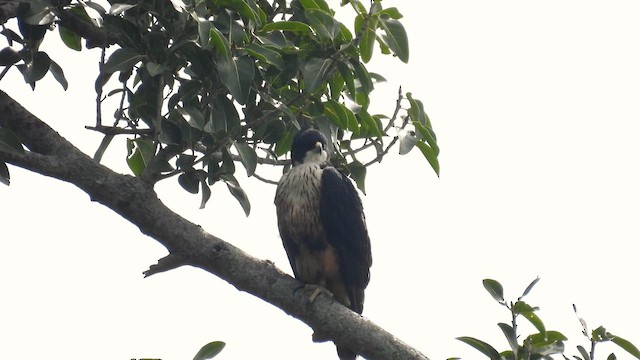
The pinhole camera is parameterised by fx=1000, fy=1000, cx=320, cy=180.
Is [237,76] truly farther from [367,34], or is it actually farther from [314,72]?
[367,34]

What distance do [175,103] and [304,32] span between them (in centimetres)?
57

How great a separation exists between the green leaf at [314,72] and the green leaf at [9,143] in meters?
1.06

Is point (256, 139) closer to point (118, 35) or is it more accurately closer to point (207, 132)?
point (207, 132)

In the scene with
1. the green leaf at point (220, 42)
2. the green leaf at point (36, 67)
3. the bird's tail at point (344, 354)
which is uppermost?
the green leaf at point (36, 67)

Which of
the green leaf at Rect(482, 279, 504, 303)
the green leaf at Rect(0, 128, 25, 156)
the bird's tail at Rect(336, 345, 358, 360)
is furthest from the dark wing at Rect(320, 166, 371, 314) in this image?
the green leaf at Rect(0, 128, 25, 156)

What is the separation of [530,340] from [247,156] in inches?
49.8

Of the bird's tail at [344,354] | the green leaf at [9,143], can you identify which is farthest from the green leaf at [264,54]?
the bird's tail at [344,354]

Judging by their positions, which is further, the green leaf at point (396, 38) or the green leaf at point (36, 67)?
the green leaf at point (36, 67)

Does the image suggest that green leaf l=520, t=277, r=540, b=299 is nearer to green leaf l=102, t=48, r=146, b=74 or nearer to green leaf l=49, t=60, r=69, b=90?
green leaf l=102, t=48, r=146, b=74

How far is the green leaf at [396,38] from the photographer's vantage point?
372cm

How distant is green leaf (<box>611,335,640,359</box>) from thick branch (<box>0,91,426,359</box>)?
2.78 feet

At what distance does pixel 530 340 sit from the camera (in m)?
3.40

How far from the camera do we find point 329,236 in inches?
192

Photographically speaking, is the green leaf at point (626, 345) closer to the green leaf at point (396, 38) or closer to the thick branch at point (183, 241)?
the thick branch at point (183, 241)
